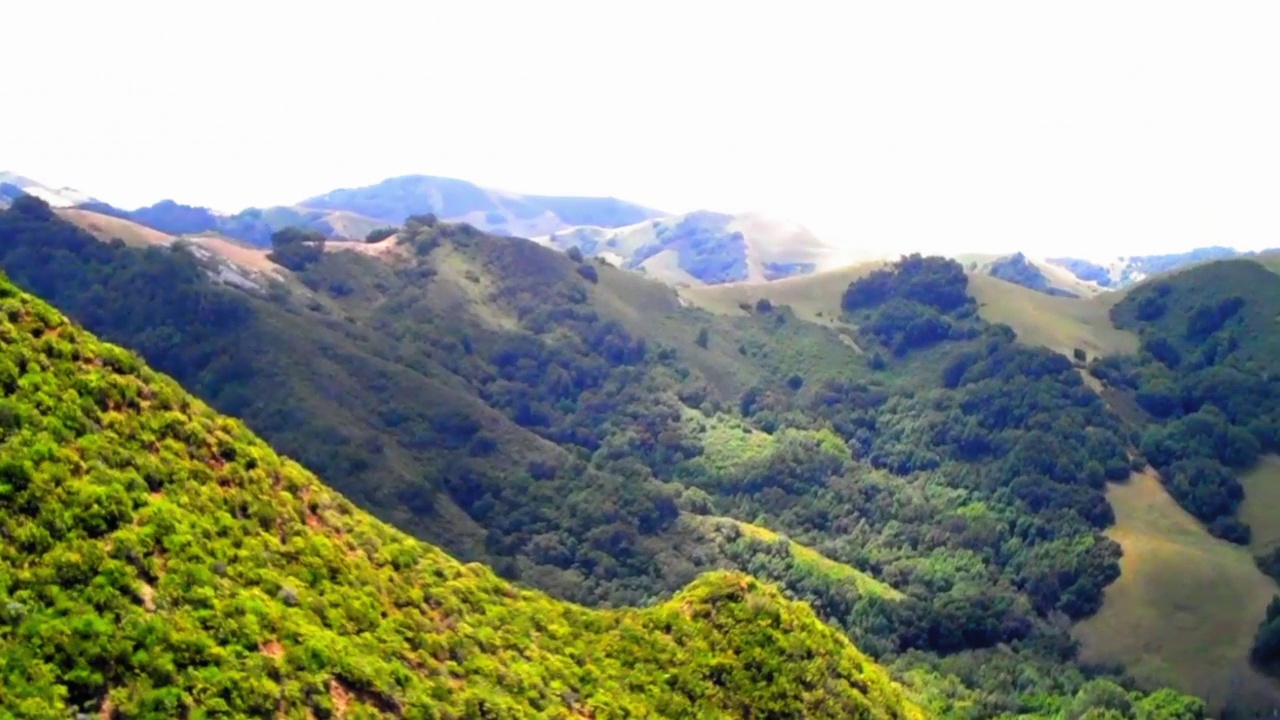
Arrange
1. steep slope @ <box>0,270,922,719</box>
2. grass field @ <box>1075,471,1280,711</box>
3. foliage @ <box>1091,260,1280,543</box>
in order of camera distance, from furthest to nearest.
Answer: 1. foliage @ <box>1091,260,1280,543</box>
2. grass field @ <box>1075,471,1280,711</box>
3. steep slope @ <box>0,270,922,719</box>

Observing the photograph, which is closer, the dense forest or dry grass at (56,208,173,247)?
the dense forest

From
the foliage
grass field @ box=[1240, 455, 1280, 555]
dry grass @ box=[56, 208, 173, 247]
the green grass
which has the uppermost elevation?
dry grass @ box=[56, 208, 173, 247]

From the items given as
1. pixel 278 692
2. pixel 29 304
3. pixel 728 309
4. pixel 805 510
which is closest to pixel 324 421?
pixel 805 510

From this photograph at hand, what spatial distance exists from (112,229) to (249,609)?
411ft

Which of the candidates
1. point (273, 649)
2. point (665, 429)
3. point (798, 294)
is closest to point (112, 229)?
point (665, 429)

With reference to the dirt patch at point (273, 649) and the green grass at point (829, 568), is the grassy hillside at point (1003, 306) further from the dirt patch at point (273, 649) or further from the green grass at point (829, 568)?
the dirt patch at point (273, 649)

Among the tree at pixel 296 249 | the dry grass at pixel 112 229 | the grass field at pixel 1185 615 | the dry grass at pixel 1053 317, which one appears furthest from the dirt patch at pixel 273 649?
the dry grass at pixel 1053 317

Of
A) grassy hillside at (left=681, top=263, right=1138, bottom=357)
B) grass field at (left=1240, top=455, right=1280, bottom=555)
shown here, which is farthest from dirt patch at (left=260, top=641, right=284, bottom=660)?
grassy hillside at (left=681, top=263, right=1138, bottom=357)

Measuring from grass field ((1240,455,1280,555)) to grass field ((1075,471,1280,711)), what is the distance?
4061 millimetres

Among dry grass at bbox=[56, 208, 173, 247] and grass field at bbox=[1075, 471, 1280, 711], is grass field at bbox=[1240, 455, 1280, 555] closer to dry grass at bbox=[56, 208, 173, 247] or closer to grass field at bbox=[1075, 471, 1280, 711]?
grass field at bbox=[1075, 471, 1280, 711]

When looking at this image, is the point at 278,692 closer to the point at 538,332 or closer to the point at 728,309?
the point at 538,332

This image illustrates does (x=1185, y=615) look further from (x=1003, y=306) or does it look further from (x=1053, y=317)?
(x=1003, y=306)

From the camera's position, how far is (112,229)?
13100 centimetres

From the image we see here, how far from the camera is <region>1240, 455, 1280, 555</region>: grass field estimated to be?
327ft
